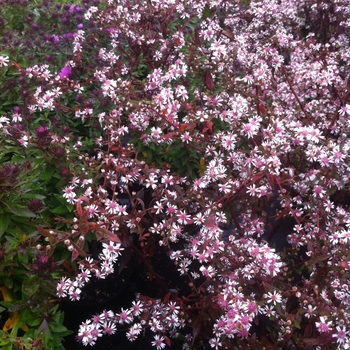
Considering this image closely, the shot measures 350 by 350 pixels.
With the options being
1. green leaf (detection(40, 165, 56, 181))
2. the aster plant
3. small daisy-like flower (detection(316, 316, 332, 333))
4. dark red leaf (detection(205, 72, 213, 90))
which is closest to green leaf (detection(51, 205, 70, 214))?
the aster plant

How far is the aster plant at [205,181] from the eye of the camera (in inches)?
64.1

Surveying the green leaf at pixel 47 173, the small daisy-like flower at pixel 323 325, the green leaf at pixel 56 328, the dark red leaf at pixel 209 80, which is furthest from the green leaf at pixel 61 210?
the small daisy-like flower at pixel 323 325

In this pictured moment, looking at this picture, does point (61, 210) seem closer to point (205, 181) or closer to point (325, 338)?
point (205, 181)

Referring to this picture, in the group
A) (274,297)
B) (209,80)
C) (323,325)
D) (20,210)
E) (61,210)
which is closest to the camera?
(323,325)

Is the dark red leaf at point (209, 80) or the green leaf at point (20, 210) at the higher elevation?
the dark red leaf at point (209, 80)

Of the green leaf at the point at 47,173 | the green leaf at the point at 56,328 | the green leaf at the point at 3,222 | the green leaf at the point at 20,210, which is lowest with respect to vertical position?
the green leaf at the point at 56,328

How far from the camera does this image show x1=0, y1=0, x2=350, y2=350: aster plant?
5.34ft

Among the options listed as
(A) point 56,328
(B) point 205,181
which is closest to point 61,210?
(A) point 56,328

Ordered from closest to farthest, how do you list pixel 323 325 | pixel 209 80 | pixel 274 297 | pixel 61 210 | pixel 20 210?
pixel 323 325, pixel 274 297, pixel 20 210, pixel 61 210, pixel 209 80

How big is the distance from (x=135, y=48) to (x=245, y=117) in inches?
33.8

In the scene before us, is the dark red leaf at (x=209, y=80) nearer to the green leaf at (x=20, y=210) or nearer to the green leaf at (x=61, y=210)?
the green leaf at (x=61, y=210)

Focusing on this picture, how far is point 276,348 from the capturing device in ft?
5.21

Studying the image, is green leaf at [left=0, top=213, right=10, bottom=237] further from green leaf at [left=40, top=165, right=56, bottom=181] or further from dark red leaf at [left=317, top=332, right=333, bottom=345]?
dark red leaf at [left=317, top=332, right=333, bottom=345]

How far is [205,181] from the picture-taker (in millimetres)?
1798
